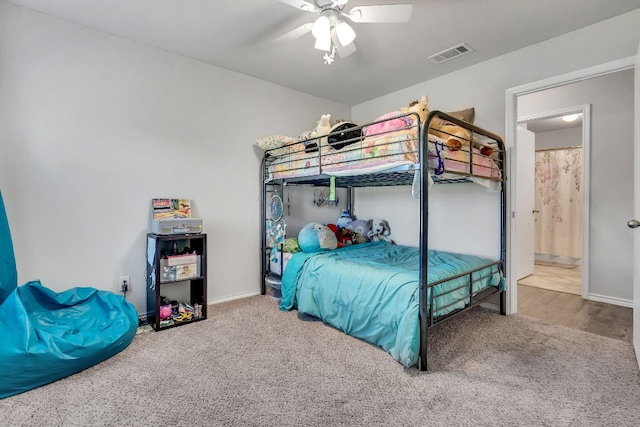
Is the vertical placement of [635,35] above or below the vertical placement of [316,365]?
above

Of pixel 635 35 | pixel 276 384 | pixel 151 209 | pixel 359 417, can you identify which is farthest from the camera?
pixel 151 209

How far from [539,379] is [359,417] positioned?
1.11m

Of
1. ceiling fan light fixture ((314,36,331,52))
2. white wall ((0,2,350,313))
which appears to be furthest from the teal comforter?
ceiling fan light fixture ((314,36,331,52))

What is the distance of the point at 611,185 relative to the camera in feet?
10.5

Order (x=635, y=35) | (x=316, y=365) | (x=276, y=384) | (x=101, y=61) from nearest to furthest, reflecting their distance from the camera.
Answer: (x=276, y=384) < (x=316, y=365) < (x=635, y=35) < (x=101, y=61)

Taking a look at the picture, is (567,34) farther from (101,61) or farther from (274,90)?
(101,61)

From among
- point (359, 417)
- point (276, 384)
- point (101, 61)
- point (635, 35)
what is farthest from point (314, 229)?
point (635, 35)

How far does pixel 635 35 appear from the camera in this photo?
2158 millimetres

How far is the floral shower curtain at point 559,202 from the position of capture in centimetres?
488

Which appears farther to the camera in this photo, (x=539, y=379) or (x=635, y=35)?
(x=635, y=35)

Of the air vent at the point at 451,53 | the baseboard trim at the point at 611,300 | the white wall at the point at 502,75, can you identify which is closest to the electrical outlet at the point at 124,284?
the white wall at the point at 502,75

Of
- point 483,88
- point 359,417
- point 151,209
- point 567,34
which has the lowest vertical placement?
point 359,417

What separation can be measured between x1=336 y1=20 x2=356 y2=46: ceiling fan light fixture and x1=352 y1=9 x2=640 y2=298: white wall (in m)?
1.66

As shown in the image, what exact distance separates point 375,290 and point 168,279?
165 centimetres
